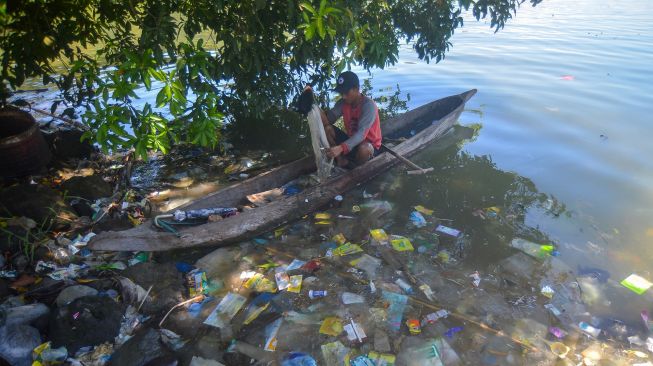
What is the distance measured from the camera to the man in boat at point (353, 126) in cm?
460

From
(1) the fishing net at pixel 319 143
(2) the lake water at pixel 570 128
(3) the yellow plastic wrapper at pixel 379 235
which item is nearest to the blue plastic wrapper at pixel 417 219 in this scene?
(2) the lake water at pixel 570 128

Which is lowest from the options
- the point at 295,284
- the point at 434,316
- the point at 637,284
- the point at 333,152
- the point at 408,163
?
the point at 637,284

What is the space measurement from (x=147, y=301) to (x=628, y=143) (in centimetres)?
777

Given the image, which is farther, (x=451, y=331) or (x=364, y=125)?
(x=364, y=125)

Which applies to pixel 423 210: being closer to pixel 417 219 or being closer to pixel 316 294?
pixel 417 219

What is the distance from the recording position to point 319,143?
15.0ft

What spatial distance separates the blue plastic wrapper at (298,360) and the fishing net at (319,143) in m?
2.32

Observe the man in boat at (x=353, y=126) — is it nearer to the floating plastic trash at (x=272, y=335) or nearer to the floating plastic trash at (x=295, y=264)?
the floating plastic trash at (x=295, y=264)

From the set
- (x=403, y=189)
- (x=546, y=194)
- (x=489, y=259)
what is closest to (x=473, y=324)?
(x=489, y=259)

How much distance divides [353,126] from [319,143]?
32.0 inches

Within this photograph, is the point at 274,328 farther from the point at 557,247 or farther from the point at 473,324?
the point at 557,247

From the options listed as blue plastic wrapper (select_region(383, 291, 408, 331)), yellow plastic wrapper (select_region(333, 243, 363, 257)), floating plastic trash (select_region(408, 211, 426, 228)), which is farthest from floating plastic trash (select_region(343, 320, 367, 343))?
floating plastic trash (select_region(408, 211, 426, 228))

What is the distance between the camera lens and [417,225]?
4.68m

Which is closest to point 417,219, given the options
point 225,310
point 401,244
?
point 401,244
